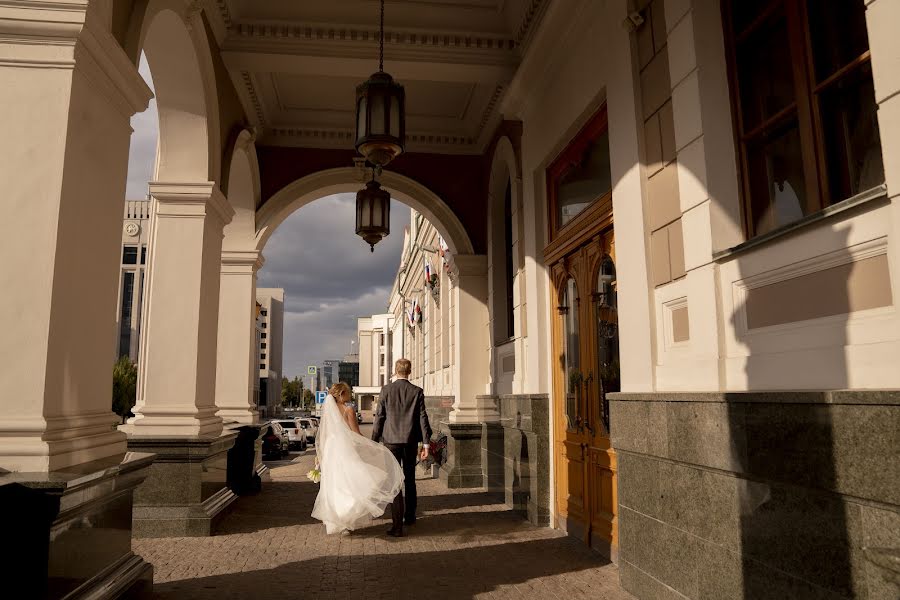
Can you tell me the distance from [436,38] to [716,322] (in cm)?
548

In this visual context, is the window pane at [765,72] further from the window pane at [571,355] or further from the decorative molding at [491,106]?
the decorative molding at [491,106]

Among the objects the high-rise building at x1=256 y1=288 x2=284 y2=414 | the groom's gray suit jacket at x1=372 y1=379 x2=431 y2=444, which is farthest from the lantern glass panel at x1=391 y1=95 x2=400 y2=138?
the high-rise building at x1=256 y1=288 x2=284 y2=414

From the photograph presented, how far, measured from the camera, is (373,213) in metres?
8.45

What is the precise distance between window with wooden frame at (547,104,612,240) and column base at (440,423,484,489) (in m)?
3.88

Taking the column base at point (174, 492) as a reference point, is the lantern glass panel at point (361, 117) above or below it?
above

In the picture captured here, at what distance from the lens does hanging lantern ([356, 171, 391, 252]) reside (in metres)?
8.46

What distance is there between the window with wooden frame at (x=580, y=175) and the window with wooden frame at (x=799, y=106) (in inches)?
70.5

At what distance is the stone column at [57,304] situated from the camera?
321 centimetres

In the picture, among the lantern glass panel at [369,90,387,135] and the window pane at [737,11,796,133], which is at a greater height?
the lantern glass panel at [369,90,387,135]

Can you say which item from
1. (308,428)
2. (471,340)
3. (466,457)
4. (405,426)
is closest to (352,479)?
(405,426)

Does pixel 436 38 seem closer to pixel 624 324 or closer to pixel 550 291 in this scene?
pixel 550 291

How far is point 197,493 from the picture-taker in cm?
669

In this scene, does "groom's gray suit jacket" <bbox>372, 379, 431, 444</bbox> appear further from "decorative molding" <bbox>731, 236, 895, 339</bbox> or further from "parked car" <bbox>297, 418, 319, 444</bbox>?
"parked car" <bbox>297, 418, 319, 444</bbox>

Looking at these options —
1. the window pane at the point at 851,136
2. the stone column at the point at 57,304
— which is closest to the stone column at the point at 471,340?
the stone column at the point at 57,304
